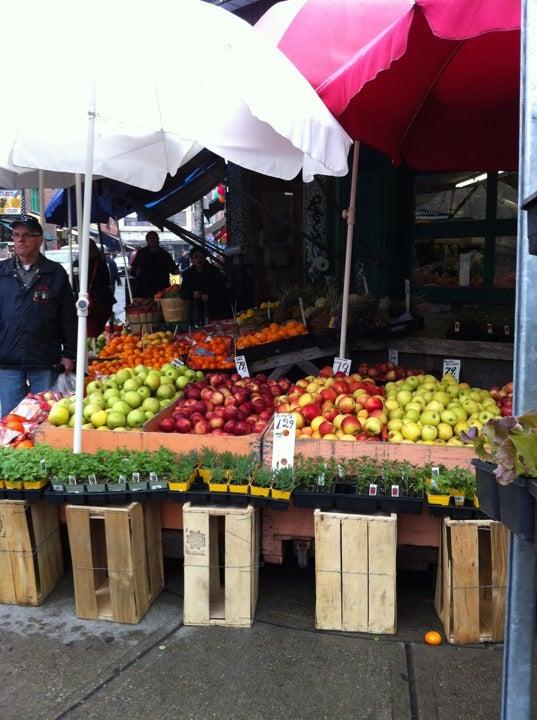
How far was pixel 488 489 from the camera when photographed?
2064 millimetres

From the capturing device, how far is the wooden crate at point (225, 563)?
3537 mm

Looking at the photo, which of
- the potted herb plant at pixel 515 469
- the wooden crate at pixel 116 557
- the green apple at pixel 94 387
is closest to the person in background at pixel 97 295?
the green apple at pixel 94 387

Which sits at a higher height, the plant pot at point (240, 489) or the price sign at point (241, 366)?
the price sign at point (241, 366)

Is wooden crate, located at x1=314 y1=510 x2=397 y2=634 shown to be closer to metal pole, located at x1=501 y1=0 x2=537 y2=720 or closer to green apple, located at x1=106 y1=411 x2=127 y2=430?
metal pole, located at x1=501 y1=0 x2=537 y2=720

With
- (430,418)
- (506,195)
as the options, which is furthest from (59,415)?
(506,195)

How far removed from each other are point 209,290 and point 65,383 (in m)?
4.83

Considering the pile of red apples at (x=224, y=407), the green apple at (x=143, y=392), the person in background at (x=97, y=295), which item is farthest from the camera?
the person in background at (x=97, y=295)

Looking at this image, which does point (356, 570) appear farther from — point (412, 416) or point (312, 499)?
point (412, 416)

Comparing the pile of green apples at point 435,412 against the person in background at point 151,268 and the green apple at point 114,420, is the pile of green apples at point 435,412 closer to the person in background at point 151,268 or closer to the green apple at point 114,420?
the green apple at point 114,420

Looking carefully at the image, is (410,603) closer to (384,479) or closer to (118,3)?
(384,479)

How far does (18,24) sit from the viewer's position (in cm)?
343

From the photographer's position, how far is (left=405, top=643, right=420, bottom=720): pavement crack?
2.96m

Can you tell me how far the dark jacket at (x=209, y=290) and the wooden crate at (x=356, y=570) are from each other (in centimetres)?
649

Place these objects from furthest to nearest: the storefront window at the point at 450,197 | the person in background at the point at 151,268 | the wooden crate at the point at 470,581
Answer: the person in background at the point at 151,268
the storefront window at the point at 450,197
the wooden crate at the point at 470,581
